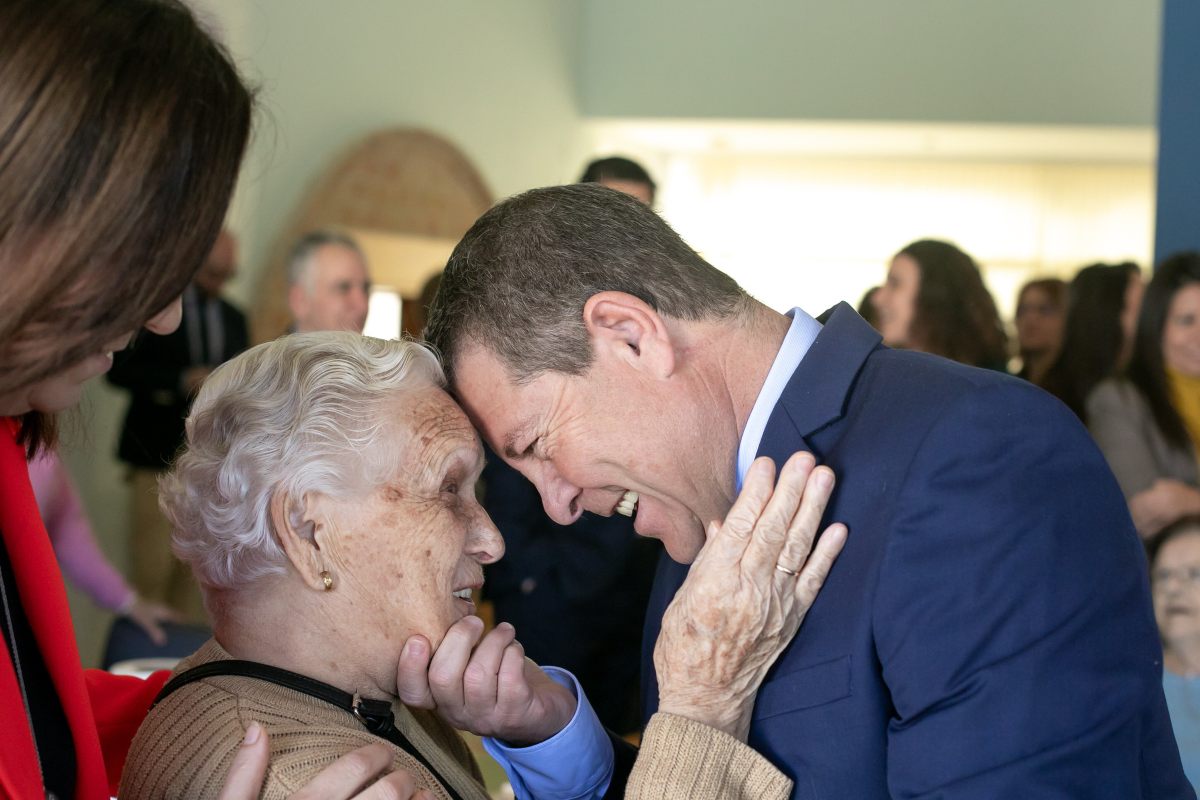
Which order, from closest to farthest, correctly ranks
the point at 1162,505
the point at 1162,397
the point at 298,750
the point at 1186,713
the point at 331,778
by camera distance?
1. the point at 331,778
2. the point at 298,750
3. the point at 1186,713
4. the point at 1162,505
5. the point at 1162,397

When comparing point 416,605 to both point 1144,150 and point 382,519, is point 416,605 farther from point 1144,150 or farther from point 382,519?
point 1144,150

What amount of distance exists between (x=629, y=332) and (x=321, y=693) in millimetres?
598

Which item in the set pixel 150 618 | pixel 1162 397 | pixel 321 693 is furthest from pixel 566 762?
pixel 1162 397

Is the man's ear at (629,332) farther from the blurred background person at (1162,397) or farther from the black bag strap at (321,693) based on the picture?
the blurred background person at (1162,397)

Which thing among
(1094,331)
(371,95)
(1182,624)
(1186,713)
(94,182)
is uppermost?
(94,182)

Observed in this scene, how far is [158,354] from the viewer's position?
506cm

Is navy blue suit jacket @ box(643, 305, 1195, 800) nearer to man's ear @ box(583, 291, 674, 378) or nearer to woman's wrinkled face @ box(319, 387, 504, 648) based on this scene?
man's ear @ box(583, 291, 674, 378)

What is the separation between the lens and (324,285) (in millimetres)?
4391

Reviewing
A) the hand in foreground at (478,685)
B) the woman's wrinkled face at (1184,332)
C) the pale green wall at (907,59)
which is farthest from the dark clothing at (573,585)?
the pale green wall at (907,59)

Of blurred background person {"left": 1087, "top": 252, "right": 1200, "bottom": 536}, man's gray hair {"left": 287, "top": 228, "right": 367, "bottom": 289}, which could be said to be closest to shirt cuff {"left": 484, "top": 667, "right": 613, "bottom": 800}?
blurred background person {"left": 1087, "top": 252, "right": 1200, "bottom": 536}

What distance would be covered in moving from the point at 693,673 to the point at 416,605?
408mm

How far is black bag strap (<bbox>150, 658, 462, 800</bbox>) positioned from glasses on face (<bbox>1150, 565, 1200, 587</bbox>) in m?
2.15

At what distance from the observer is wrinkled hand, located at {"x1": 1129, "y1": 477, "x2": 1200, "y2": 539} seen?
3607mm

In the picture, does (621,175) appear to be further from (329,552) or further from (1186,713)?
(329,552)
